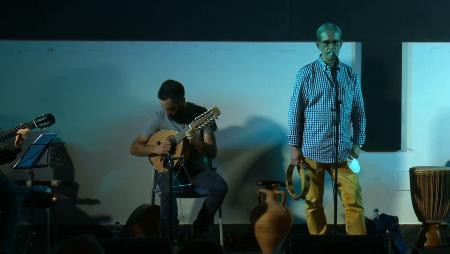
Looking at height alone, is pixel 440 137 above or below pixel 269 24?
below

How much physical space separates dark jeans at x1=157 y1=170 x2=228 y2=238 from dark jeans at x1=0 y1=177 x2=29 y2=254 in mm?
1141

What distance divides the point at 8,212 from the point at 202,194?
1.54 meters

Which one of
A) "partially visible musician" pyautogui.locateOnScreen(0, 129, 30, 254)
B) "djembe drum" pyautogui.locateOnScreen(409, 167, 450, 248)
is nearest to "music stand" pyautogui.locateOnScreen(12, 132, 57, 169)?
"partially visible musician" pyautogui.locateOnScreen(0, 129, 30, 254)

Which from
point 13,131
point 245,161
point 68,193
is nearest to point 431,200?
point 245,161

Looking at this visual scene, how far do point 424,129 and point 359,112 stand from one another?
1278mm

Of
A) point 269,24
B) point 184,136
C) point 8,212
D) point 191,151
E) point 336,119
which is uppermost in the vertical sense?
point 269,24

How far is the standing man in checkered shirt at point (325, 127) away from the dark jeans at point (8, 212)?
2164mm

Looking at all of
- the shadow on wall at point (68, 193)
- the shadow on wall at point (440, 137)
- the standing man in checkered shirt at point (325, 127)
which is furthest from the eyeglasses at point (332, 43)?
the shadow on wall at point (68, 193)

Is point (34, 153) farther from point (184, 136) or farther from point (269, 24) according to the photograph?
point (269, 24)

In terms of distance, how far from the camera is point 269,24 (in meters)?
6.34

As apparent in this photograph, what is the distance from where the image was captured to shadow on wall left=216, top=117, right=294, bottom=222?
6414 mm

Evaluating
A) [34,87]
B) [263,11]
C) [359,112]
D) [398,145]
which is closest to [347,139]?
[359,112]

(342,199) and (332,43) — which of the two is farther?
(342,199)

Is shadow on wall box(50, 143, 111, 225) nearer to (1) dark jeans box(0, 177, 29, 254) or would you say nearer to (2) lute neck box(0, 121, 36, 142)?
(2) lute neck box(0, 121, 36, 142)
